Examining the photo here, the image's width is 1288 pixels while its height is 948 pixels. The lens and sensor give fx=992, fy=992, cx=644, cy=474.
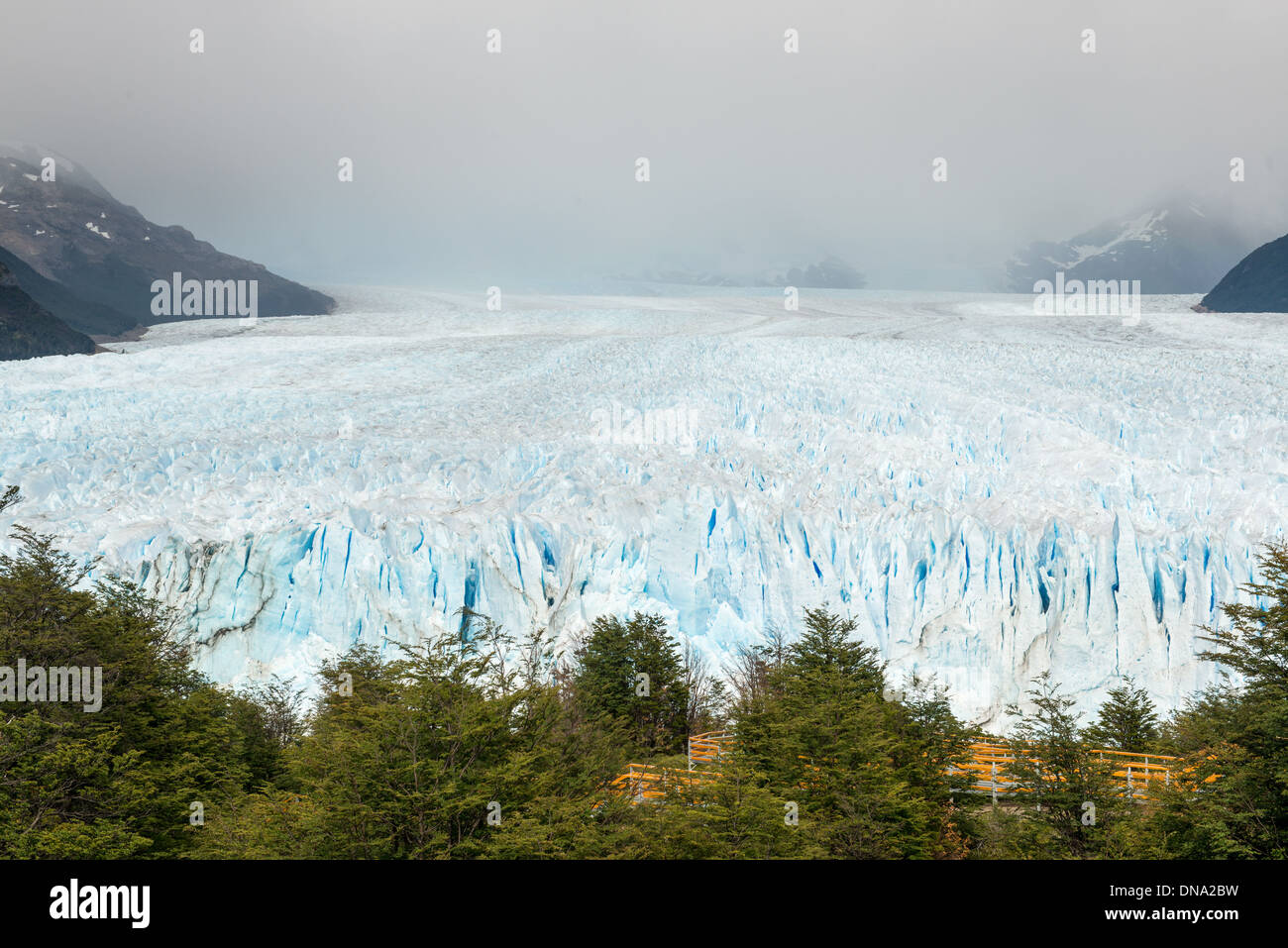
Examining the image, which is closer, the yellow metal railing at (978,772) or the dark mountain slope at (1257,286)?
the yellow metal railing at (978,772)

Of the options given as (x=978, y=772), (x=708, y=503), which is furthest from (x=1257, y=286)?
(x=978, y=772)

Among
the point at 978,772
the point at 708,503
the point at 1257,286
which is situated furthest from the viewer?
the point at 1257,286

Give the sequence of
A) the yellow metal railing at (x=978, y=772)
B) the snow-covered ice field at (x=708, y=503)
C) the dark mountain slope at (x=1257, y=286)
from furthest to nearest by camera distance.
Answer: the dark mountain slope at (x=1257, y=286)
the snow-covered ice field at (x=708, y=503)
the yellow metal railing at (x=978, y=772)

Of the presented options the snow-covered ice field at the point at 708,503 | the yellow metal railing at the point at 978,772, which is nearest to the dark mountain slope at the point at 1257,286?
the snow-covered ice field at the point at 708,503

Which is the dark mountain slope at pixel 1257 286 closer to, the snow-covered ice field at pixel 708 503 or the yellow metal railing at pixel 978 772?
the snow-covered ice field at pixel 708 503

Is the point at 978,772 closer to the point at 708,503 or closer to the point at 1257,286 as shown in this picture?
the point at 708,503

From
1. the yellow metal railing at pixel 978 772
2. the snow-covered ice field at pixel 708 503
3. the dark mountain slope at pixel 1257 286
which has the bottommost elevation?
the yellow metal railing at pixel 978 772

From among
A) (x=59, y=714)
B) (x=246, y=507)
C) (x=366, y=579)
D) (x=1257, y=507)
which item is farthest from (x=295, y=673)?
(x=1257, y=507)

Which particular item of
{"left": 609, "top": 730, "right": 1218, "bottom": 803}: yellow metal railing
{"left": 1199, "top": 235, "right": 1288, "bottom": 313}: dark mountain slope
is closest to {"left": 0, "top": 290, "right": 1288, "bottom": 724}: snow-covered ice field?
{"left": 609, "top": 730, "right": 1218, "bottom": 803}: yellow metal railing
